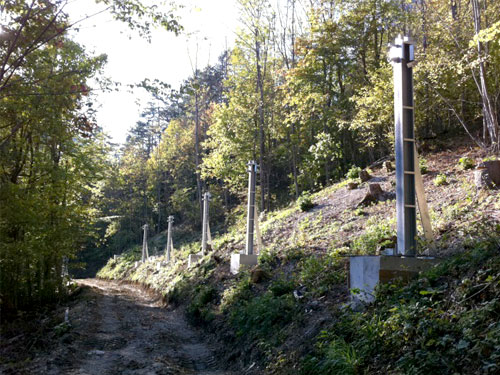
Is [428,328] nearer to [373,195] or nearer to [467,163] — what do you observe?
[467,163]

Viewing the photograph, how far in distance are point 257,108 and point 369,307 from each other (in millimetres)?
20294

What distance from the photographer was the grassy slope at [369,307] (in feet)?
13.1

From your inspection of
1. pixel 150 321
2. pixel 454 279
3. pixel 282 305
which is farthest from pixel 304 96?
pixel 454 279

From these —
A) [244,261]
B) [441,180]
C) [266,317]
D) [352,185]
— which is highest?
[352,185]

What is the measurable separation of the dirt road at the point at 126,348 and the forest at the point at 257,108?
278cm

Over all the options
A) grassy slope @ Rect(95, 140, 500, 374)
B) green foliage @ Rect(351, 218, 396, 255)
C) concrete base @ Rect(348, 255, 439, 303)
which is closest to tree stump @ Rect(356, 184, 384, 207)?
grassy slope @ Rect(95, 140, 500, 374)

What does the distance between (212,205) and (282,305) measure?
2625 cm

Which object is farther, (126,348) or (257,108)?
(257,108)

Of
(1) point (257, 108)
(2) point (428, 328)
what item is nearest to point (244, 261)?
(2) point (428, 328)

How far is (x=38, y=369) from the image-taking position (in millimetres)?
6895

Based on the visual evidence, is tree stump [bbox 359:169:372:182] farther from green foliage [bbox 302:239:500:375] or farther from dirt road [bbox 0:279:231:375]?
green foliage [bbox 302:239:500:375]

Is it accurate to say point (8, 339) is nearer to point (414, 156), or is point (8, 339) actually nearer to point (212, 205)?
point (414, 156)

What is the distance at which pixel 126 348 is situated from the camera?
28.7 feet

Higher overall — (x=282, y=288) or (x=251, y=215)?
(x=251, y=215)
